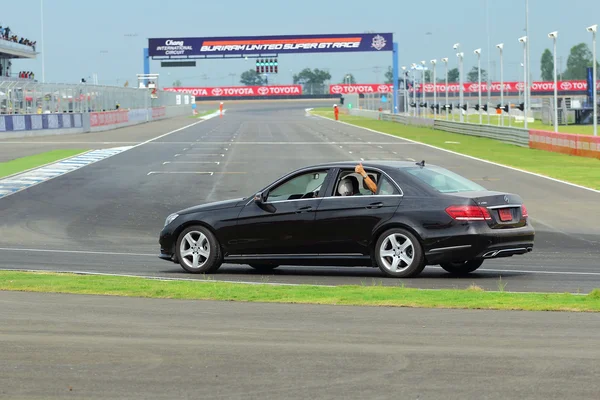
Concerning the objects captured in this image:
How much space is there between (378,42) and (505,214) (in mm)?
96741

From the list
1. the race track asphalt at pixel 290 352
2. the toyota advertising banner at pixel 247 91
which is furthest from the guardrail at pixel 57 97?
the toyota advertising banner at pixel 247 91

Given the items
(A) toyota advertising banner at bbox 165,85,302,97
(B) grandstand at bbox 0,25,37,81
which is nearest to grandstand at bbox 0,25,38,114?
(B) grandstand at bbox 0,25,37,81

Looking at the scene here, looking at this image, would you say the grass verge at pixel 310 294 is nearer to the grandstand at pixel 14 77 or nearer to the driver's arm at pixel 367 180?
the driver's arm at pixel 367 180

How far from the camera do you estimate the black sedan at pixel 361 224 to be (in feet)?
41.3

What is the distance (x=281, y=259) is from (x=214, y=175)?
20.6m

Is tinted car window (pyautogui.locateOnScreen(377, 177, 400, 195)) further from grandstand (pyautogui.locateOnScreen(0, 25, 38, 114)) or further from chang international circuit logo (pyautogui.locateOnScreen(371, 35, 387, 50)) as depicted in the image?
chang international circuit logo (pyautogui.locateOnScreen(371, 35, 387, 50))

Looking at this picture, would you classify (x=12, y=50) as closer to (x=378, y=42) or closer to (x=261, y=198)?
(x=378, y=42)

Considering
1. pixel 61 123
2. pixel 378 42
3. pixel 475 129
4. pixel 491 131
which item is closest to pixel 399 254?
pixel 491 131

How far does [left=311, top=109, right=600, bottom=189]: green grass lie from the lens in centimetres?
3269

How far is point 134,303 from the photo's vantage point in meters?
10.5

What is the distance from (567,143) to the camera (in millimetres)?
42469

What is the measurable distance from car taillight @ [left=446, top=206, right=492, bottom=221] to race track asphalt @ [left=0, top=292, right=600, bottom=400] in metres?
2.89

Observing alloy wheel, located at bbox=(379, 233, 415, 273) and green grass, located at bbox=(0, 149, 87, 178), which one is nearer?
alloy wheel, located at bbox=(379, 233, 415, 273)

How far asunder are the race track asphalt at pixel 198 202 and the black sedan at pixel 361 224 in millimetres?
278
